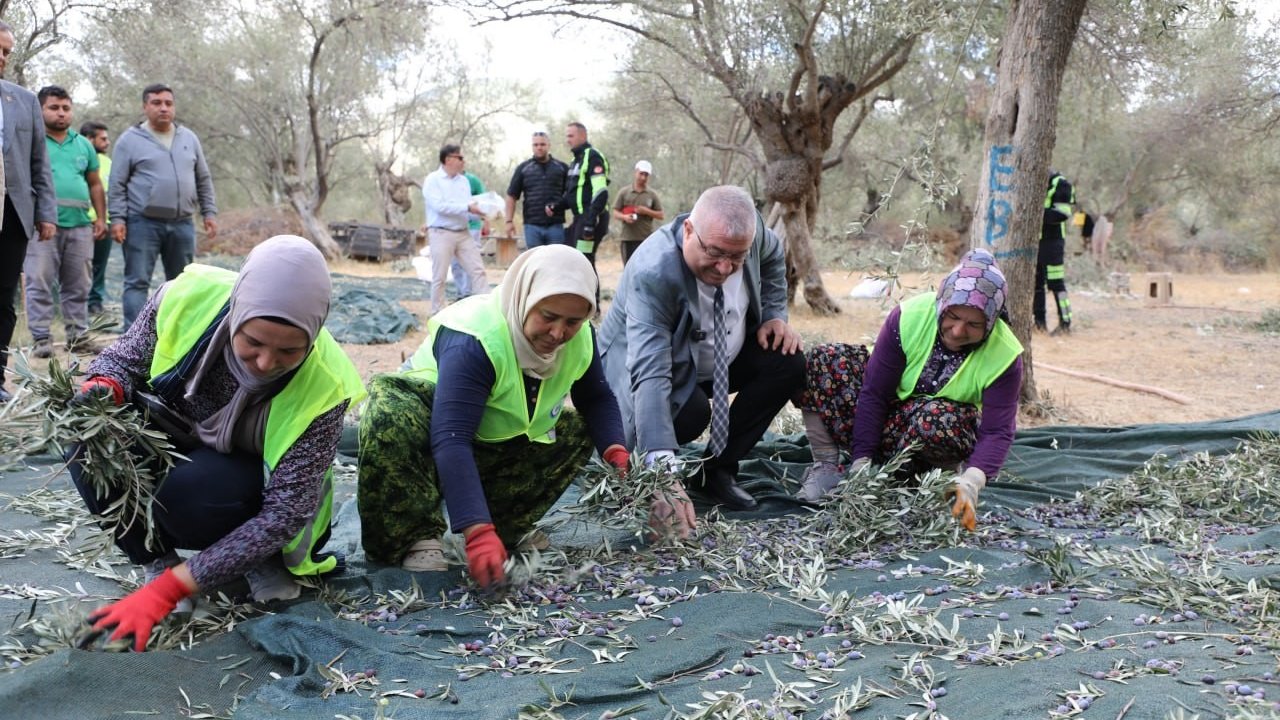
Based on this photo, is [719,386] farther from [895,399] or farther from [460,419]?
[460,419]

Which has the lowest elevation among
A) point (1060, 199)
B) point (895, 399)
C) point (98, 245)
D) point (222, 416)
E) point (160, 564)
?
point (160, 564)

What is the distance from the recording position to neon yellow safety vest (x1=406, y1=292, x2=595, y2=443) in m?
2.83

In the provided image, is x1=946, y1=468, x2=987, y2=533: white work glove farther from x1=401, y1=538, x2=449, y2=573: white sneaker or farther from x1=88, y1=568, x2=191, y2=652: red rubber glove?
x1=88, y1=568, x2=191, y2=652: red rubber glove

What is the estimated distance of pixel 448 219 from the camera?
920 cm

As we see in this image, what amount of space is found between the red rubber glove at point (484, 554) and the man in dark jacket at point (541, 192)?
24.0 feet

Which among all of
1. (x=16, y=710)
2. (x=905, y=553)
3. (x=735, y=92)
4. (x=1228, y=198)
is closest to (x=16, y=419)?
(x=16, y=710)

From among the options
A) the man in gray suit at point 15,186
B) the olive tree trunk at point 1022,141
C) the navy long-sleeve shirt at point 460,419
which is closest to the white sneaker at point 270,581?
the navy long-sleeve shirt at point 460,419

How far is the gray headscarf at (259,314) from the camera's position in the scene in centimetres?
223

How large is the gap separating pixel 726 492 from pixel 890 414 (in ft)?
2.35

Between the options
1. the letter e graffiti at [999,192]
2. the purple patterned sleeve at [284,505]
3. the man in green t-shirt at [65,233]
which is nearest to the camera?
the purple patterned sleeve at [284,505]

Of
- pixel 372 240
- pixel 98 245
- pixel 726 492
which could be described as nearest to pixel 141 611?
pixel 726 492

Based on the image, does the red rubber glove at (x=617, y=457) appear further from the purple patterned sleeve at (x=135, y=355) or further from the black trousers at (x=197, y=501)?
the purple patterned sleeve at (x=135, y=355)

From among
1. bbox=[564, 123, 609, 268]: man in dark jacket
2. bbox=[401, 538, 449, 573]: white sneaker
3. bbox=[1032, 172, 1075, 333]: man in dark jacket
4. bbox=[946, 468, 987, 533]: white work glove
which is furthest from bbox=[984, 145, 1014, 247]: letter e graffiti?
bbox=[564, 123, 609, 268]: man in dark jacket

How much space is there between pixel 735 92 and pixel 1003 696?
27.1 feet
